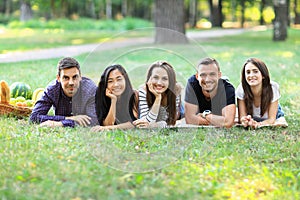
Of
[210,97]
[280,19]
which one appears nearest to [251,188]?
[210,97]

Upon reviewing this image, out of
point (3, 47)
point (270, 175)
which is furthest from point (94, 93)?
point (3, 47)

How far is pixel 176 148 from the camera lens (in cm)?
471

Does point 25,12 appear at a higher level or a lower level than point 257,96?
higher

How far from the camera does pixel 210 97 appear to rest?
5.75m

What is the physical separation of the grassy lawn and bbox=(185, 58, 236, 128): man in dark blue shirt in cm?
18

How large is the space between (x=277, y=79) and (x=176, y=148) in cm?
542

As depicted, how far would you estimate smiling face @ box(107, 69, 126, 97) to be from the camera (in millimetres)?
5352

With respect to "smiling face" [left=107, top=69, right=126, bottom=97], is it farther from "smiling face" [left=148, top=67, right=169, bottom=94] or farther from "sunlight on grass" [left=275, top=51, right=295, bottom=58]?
"sunlight on grass" [left=275, top=51, right=295, bottom=58]

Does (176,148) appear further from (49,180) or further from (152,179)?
(49,180)

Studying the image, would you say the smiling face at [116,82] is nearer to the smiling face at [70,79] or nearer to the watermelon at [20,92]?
the smiling face at [70,79]

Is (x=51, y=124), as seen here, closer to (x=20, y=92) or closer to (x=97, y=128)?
(x=97, y=128)

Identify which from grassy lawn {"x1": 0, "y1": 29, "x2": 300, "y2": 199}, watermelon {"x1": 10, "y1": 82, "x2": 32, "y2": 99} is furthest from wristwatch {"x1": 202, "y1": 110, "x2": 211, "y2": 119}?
watermelon {"x1": 10, "y1": 82, "x2": 32, "y2": 99}

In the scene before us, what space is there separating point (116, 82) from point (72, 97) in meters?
0.57

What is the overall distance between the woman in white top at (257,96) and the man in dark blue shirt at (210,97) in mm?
219
